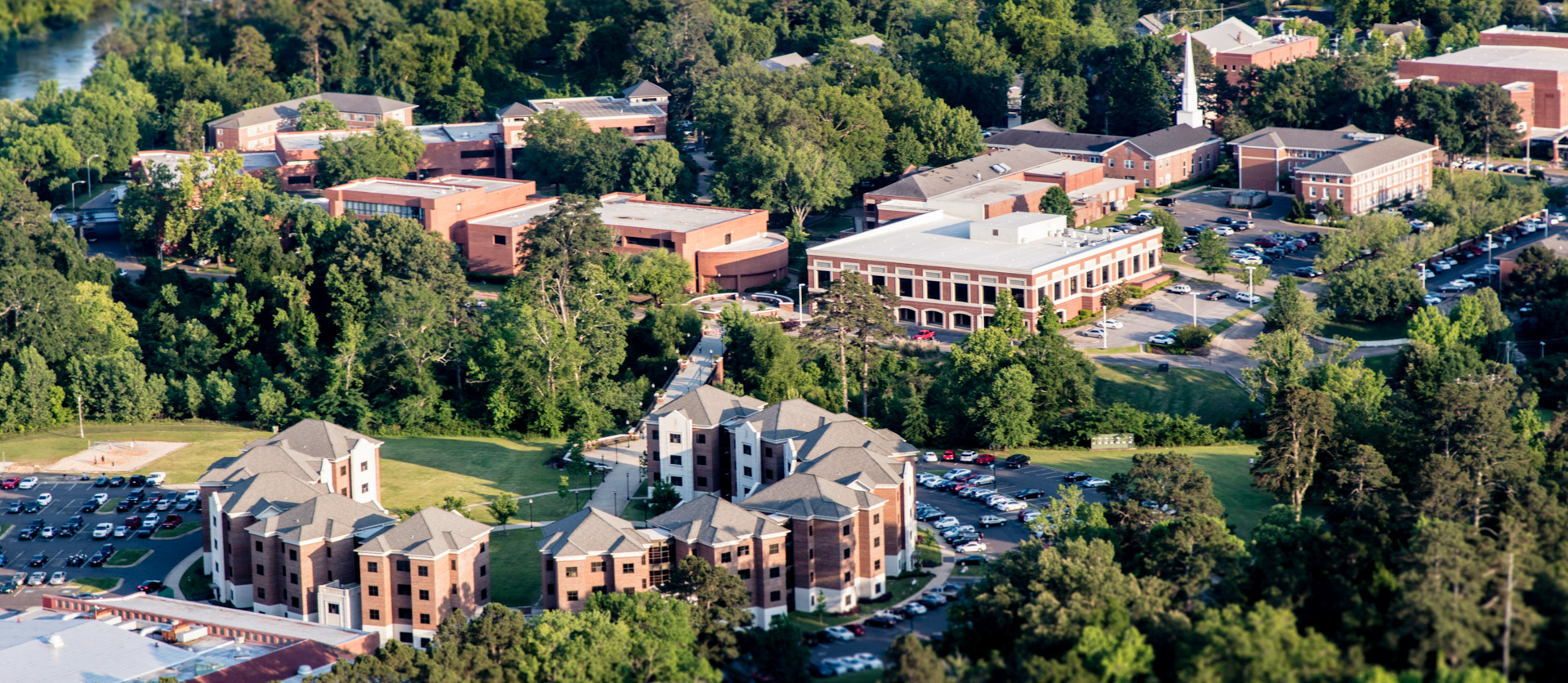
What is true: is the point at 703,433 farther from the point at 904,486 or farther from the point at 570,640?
the point at 570,640

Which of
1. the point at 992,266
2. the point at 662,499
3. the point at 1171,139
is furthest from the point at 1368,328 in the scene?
the point at 662,499

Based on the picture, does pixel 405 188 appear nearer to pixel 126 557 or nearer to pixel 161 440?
pixel 161 440

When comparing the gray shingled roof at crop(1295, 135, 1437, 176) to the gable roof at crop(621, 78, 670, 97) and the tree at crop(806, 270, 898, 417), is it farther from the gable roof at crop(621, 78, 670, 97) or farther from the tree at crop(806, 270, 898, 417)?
the gable roof at crop(621, 78, 670, 97)

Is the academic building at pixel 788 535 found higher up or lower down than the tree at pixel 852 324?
lower down

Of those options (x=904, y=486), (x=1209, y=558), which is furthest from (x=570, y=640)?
(x=1209, y=558)

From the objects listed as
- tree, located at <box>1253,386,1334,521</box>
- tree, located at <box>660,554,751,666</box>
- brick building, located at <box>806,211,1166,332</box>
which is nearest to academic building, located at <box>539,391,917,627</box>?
tree, located at <box>660,554,751,666</box>

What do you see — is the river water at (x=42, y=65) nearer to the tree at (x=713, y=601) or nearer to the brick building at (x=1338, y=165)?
the brick building at (x=1338, y=165)

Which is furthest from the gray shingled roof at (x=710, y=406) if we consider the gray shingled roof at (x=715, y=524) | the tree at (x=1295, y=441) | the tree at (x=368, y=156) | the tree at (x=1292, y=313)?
the tree at (x=368, y=156)
